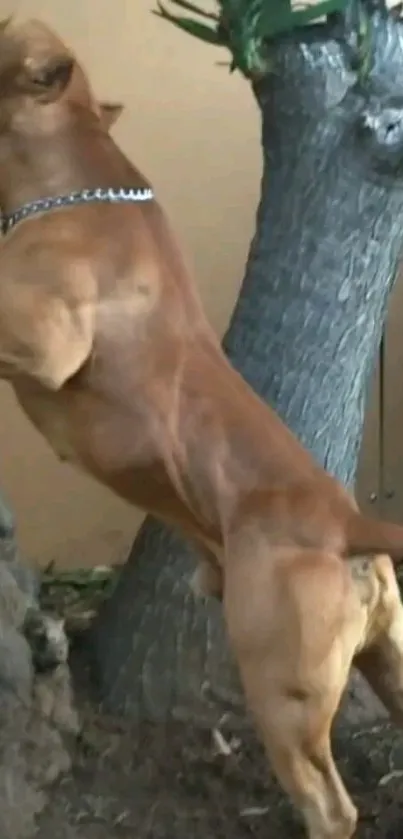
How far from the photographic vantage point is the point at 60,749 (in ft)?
5.71

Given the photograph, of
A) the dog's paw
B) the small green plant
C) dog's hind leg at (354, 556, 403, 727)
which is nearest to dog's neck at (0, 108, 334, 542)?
dog's hind leg at (354, 556, 403, 727)

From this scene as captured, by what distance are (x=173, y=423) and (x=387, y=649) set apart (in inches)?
15.5

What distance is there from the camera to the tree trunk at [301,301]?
169 centimetres

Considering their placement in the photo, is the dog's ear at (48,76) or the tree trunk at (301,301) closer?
the dog's ear at (48,76)

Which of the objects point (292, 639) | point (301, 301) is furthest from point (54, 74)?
point (292, 639)

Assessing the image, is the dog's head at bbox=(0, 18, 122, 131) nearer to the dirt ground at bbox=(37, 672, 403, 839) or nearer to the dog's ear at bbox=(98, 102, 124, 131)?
the dog's ear at bbox=(98, 102, 124, 131)

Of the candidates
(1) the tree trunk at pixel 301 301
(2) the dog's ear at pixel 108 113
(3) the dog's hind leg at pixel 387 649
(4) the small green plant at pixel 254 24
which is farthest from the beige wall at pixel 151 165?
(3) the dog's hind leg at pixel 387 649

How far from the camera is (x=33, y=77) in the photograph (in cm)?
140

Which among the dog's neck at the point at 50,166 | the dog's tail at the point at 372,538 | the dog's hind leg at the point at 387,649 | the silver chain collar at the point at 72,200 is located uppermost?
the dog's neck at the point at 50,166

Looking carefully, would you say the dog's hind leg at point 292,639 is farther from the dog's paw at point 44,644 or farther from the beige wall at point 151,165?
the beige wall at point 151,165

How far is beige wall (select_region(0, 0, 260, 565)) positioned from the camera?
2.42m

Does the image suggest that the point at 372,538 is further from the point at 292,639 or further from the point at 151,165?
the point at 151,165

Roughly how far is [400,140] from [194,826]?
3.26 ft

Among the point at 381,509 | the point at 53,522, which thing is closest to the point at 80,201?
the point at 53,522
